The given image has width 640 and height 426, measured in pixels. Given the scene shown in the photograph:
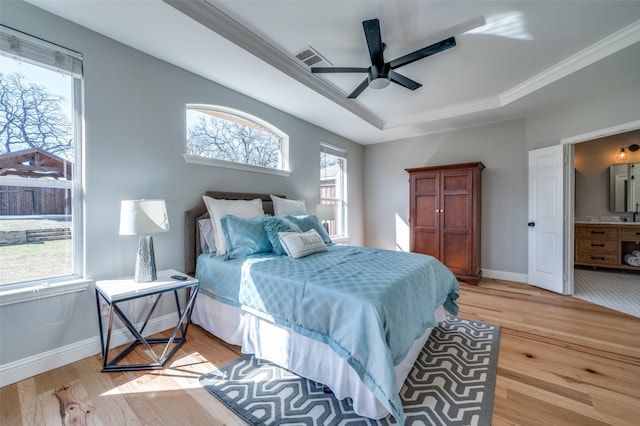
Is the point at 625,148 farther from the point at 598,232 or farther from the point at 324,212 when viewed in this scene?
the point at 324,212

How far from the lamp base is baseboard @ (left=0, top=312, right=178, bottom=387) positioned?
607 millimetres

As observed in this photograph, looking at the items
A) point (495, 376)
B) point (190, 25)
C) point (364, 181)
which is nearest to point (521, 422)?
point (495, 376)

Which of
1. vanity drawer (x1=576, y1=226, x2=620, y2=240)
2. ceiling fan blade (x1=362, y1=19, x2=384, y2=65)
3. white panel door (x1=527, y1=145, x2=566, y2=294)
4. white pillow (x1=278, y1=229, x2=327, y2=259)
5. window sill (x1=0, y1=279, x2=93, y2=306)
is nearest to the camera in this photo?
window sill (x1=0, y1=279, x2=93, y2=306)

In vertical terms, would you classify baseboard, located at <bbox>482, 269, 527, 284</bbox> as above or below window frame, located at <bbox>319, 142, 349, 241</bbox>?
below

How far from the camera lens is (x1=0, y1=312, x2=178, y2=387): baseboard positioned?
1697mm

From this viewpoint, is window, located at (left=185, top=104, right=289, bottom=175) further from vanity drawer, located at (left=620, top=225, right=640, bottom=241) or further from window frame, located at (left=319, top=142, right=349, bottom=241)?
vanity drawer, located at (left=620, top=225, right=640, bottom=241)

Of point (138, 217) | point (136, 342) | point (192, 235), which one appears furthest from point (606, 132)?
point (136, 342)

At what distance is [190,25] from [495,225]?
15.9ft

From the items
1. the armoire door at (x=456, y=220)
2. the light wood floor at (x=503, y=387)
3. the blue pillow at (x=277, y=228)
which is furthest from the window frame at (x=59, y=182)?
the armoire door at (x=456, y=220)

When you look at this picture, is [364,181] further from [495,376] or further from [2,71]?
[2,71]

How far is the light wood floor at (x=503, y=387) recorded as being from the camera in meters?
1.44

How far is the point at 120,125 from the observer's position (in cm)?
220

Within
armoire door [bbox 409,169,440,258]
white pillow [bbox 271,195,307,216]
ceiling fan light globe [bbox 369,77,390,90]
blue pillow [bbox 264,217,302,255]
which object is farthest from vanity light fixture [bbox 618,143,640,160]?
blue pillow [bbox 264,217,302,255]

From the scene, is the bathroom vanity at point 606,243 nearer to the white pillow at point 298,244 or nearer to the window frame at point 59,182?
the white pillow at point 298,244
